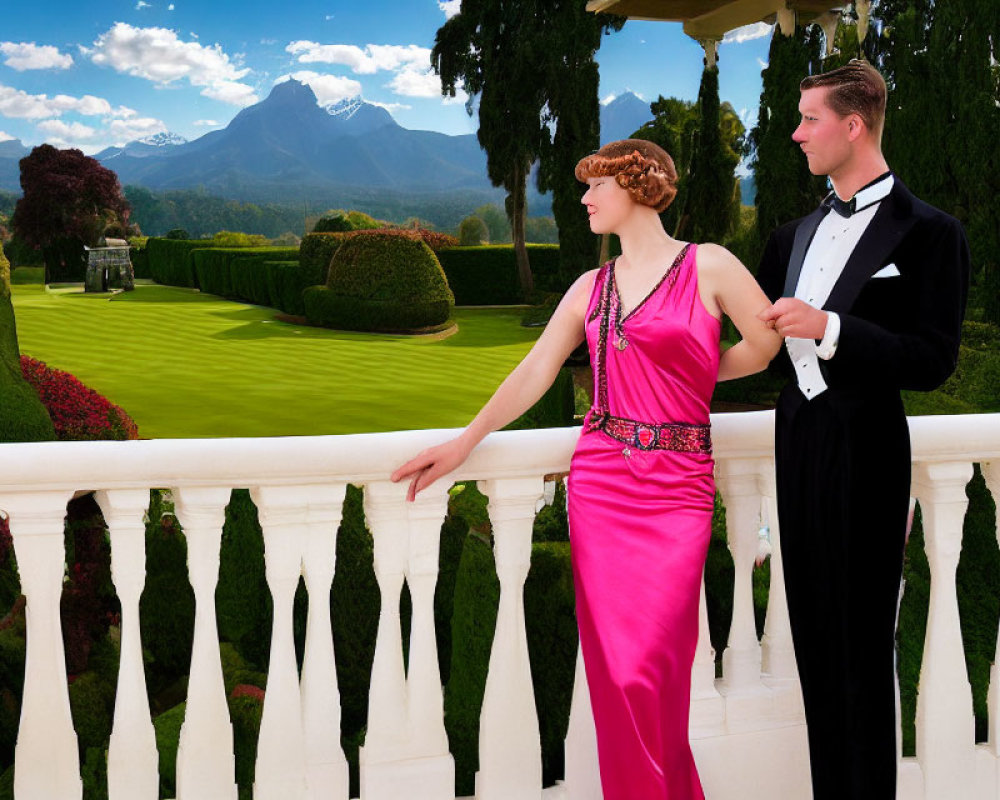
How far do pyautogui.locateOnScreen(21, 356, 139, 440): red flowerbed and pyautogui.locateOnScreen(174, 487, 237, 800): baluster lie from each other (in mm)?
3304

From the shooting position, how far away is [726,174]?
44.0 feet

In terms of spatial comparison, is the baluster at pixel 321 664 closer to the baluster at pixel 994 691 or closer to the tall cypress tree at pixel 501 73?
the baluster at pixel 994 691

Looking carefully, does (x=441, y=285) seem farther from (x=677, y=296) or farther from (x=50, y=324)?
(x=677, y=296)

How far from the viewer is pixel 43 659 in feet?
5.68

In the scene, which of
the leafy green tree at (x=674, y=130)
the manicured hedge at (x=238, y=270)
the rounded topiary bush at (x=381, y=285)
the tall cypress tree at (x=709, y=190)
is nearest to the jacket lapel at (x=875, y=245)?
the tall cypress tree at (x=709, y=190)

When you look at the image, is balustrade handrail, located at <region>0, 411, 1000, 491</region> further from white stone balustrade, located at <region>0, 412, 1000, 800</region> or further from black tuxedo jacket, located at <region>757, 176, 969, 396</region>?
black tuxedo jacket, located at <region>757, 176, 969, 396</region>

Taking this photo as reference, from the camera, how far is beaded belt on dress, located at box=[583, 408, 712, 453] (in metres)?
1.69

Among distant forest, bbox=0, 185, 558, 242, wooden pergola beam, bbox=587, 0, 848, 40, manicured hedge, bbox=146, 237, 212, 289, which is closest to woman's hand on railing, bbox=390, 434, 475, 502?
wooden pergola beam, bbox=587, 0, 848, 40

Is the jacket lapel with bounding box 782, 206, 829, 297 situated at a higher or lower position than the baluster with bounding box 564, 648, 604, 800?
higher

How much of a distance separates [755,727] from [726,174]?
12178 millimetres

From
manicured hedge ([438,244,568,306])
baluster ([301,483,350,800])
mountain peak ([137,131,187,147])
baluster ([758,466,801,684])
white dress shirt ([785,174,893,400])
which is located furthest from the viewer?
mountain peak ([137,131,187,147])

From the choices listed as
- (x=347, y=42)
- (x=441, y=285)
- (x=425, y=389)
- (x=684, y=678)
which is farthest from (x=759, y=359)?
(x=347, y=42)

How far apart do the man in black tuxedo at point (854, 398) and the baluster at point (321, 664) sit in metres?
0.77

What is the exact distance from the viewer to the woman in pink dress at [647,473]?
166 centimetres
